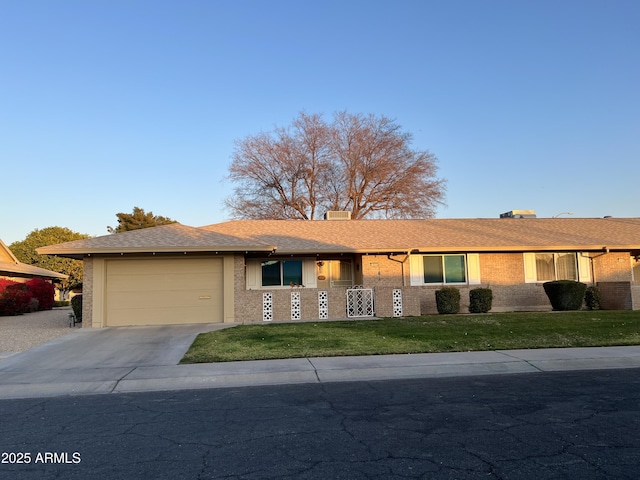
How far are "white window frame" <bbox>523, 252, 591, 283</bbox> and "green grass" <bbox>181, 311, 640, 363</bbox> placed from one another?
443 cm

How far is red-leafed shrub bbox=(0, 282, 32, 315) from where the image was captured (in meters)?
25.6

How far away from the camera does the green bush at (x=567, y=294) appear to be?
67.0 feet

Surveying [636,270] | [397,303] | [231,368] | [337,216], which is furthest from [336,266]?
[636,270]

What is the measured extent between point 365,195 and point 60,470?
37180 millimetres

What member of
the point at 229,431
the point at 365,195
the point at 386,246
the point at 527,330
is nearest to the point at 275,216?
the point at 365,195

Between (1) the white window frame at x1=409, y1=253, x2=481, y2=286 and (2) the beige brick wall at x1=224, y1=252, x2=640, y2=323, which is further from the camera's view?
(1) the white window frame at x1=409, y1=253, x2=481, y2=286

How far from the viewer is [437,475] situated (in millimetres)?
4543

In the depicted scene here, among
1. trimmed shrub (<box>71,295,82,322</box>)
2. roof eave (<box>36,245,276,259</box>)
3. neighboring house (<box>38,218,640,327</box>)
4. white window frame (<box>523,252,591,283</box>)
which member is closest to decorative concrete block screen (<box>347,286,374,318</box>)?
neighboring house (<box>38,218,640,327</box>)

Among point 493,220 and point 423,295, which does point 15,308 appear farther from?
point 493,220

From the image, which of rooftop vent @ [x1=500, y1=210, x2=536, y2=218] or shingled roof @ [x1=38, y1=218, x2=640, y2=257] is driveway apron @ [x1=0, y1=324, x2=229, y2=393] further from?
rooftop vent @ [x1=500, y1=210, x2=536, y2=218]

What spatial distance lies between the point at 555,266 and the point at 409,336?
12.0 meters

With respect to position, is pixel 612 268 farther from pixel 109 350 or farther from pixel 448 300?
pixel 109 350

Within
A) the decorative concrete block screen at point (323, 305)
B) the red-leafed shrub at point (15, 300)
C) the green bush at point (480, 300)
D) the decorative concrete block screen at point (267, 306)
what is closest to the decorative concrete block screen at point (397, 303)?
the decorative concrete block screen at point (323, 305)

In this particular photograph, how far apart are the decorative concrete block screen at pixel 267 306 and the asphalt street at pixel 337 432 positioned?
379 inches
